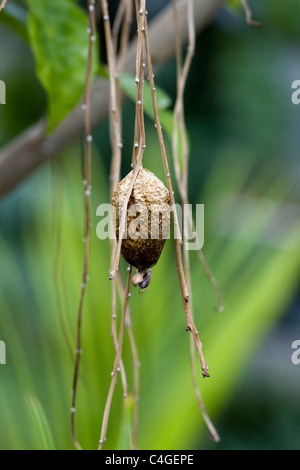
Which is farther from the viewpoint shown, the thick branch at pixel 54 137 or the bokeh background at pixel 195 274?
the bokeh background at pixel 195 274

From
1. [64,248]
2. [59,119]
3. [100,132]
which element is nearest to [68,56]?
[59,119]

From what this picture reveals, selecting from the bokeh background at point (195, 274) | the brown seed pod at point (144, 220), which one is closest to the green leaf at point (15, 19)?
the bokeh background at point (195, 274)

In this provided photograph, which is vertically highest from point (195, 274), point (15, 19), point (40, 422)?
point (15, 19)

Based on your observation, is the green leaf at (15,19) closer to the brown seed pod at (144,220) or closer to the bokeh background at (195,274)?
the bokeh background at (195,274)

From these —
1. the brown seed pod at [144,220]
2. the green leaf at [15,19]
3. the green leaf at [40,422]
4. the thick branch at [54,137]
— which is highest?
the green leaf at [15,19]

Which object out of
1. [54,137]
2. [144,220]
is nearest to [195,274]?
[54,137]

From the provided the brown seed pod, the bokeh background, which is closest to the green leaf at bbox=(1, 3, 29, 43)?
the bokeh background

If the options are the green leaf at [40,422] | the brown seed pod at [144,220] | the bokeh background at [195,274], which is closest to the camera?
the brown seed pod at [144,220]

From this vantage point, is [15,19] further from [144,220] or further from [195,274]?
[195,274]
